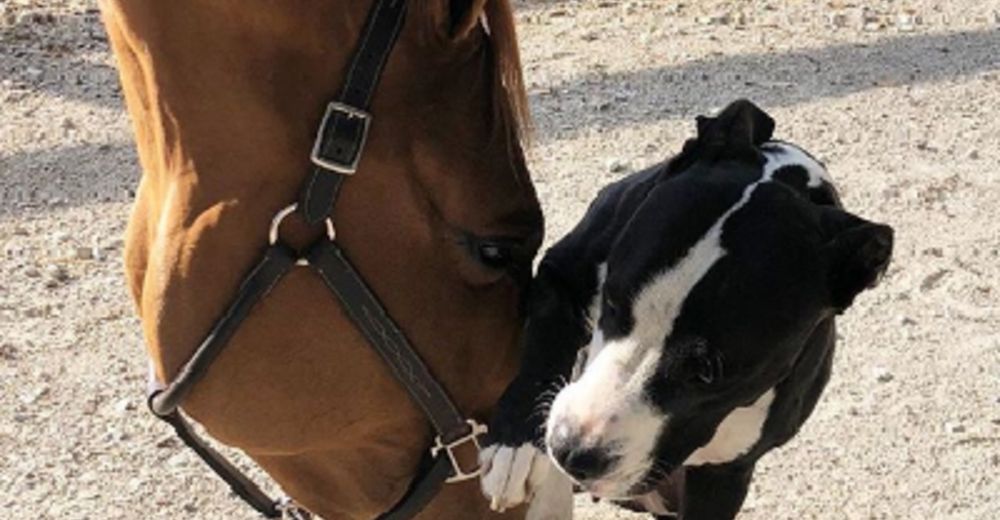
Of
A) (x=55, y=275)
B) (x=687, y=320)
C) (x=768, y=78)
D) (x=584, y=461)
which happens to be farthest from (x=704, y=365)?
(x=768, y=78)

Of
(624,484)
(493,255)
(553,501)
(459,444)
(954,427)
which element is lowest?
(954,427)

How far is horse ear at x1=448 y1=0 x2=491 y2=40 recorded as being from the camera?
5.62 feet

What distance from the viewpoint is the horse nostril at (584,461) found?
1.69 metres

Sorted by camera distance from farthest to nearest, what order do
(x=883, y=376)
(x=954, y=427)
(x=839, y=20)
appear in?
(x=839, y=20) → (x=883, y=376) → (x=954, y=427)

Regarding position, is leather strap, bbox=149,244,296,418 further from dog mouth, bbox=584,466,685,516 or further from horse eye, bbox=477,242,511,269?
dog mouth, bbox=584,466,685,516

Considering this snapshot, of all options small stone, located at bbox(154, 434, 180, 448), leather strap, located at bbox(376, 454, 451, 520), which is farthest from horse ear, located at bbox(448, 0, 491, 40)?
small stone, located at bbox(154, 434, 180, 448)

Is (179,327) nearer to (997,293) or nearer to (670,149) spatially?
(997,293)

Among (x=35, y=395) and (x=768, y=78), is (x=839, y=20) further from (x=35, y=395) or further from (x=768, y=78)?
(x=35, y=395)

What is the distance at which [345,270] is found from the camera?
181 centimetres

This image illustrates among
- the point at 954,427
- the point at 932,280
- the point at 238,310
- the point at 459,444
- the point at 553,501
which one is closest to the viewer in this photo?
the point at 238,310

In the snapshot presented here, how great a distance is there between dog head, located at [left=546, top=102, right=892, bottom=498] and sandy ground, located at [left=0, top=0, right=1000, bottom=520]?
143 cm

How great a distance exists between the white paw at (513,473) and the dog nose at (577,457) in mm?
120

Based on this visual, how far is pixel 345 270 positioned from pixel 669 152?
2.64 m

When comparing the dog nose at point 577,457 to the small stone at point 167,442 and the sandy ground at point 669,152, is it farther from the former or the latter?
the small stone at point 167,442
